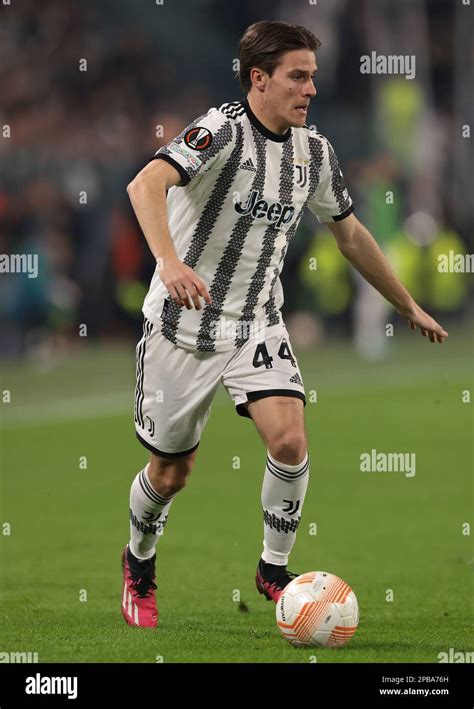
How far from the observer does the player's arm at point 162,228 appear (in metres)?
4.91

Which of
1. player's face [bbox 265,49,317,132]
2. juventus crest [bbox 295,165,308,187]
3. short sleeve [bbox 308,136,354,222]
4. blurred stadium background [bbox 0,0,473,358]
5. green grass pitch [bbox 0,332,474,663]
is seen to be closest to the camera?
player's face [bbox 265,49,317,132]

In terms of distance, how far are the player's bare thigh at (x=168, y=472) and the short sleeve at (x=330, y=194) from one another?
121 cm

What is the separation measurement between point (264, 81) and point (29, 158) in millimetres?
15581

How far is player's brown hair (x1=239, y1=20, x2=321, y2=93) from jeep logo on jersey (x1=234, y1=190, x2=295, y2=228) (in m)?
0.52

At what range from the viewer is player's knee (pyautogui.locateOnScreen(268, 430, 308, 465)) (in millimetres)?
5625

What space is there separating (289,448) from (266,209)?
1.00 meters

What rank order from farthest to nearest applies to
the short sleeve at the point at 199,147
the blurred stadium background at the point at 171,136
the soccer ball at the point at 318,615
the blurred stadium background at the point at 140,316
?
the blurred stadium background at the point at 171,136
the blurred stadium background at the point at 140,316
the short sleeve at the point at 199,147
the soccer ball at the point at 318,615

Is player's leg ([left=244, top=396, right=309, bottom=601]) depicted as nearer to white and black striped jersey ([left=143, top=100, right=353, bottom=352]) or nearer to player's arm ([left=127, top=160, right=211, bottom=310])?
white and black striped jersey ([left=143, top=100, right=353, bottom=352])

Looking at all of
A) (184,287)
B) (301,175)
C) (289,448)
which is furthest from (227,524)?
(184,287)

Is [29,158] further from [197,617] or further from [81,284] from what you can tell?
[197,617]

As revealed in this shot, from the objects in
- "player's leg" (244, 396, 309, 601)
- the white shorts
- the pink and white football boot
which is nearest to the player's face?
the white shorts

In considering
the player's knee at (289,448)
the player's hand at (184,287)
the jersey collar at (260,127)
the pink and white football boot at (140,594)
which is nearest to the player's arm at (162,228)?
the player's hand at (184,287)

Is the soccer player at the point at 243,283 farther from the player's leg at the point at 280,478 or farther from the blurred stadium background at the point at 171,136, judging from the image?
the blurred stadium background at the point at 171,136

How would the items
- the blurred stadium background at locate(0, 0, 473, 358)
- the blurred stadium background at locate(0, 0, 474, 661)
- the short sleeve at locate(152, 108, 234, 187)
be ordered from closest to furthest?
the short sleeve at locate(152, 108, 234, 187), the blurred stadium background at locate(0, 0, 474, 661), the blurred stadium background at locate(0, 0, 473, 358)
